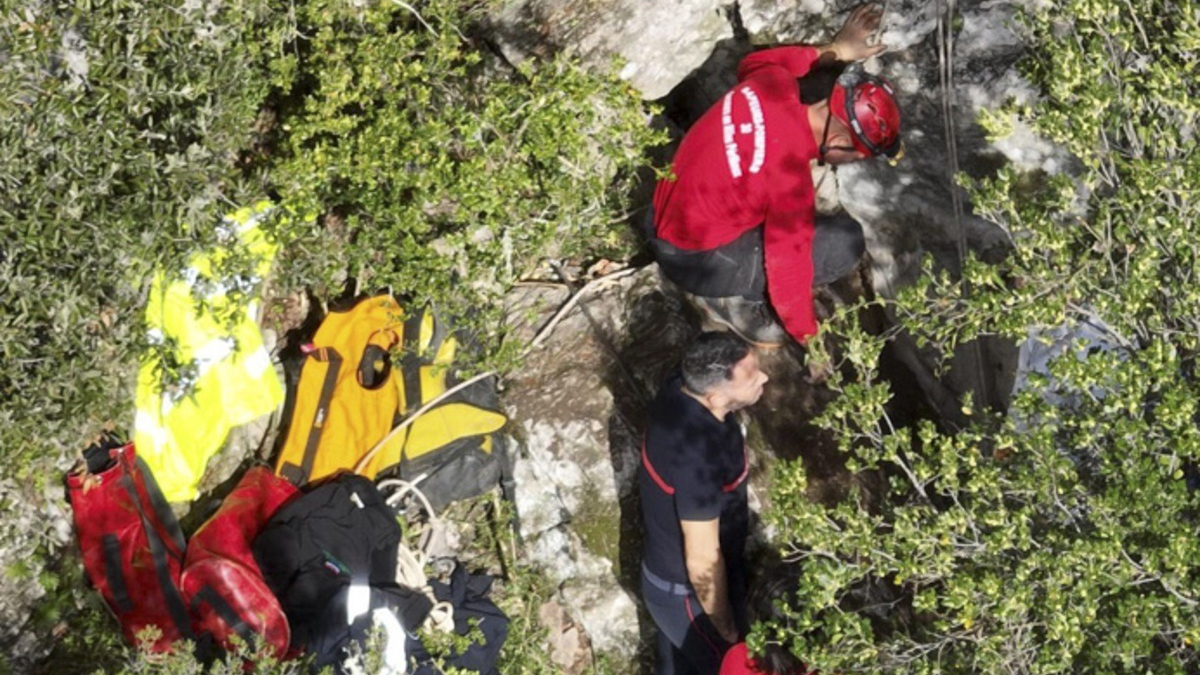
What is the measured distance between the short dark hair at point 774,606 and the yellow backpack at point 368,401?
174cm

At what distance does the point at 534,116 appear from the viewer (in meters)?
6.62

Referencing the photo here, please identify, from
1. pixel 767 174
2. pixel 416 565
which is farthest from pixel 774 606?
pixel 416 565

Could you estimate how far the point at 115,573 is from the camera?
721cm

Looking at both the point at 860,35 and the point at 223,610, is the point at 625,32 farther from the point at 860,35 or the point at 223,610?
the point at 223,610

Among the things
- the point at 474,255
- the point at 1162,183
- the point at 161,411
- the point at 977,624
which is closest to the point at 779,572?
the point at 977,624

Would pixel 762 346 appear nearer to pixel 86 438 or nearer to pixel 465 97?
pixel 465 97

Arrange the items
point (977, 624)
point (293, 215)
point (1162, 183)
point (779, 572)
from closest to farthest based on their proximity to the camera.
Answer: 1. point (1162, 183)
2. point (977, 624)
3. point (779, 572)
4. point (293, 215)

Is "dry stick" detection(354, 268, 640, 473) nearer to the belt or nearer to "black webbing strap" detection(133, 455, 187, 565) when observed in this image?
"black webbing strap" detection(133, 455, 187, 565)

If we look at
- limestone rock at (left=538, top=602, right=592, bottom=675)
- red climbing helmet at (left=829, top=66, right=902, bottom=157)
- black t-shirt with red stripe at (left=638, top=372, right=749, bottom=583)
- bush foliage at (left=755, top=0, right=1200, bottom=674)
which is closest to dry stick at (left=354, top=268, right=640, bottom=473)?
limestone rock at (left=538, top=602, right=592, bottom=675)

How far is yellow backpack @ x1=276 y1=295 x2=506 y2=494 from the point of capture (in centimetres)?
741

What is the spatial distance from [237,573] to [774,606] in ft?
9.00

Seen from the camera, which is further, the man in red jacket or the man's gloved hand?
the man's gloved hand

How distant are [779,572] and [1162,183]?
2.74 m

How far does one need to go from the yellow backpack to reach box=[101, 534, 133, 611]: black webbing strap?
2.98 ft
